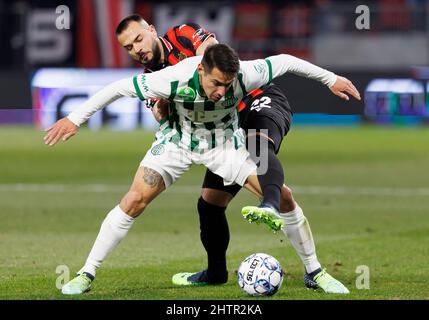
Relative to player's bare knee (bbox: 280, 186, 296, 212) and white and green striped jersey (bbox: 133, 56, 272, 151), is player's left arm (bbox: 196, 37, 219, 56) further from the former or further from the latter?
player's bare knee (bbox: 280, 186, 296, 212)

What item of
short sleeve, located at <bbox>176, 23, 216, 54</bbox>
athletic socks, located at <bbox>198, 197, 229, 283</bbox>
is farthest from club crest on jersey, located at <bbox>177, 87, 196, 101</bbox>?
athletic socks, located at <bbox>198, 197, 229, 283</bbox>

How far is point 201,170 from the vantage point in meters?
21.3

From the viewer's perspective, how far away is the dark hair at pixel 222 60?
319 inches

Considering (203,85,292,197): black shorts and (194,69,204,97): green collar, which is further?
(203,85,292,197): black shorts

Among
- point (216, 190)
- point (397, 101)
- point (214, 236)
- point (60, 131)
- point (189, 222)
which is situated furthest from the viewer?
point (397, 101)

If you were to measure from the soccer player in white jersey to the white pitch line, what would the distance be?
8.59 m

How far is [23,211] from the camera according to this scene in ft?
49.1

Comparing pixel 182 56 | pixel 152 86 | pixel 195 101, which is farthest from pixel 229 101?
pixel 182 56

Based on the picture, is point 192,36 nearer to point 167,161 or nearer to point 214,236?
point 167,161

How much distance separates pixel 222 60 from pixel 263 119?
110 cm

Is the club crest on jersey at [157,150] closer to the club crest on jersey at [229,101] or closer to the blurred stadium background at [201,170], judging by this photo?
the club crest on jersey at [229,101]

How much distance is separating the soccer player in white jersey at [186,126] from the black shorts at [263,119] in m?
0.28

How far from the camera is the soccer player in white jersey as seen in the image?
8367mm

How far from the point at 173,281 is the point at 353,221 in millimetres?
Answer: 5180
